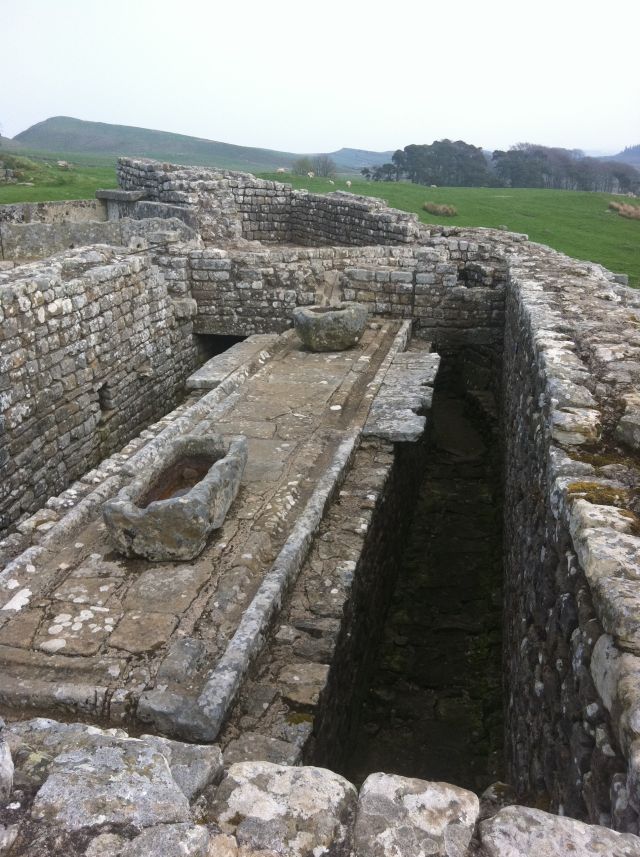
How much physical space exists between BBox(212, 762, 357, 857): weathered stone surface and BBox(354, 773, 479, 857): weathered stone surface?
0.06m

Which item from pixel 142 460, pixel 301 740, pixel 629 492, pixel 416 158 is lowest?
pixel 301 740

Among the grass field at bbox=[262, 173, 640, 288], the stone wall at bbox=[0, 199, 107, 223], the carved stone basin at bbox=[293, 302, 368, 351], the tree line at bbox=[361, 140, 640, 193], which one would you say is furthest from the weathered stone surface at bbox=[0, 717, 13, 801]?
the tree line at bbox=[361, 140, 640, 193]

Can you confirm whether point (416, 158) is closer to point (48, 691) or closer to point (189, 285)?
point (189, 285)

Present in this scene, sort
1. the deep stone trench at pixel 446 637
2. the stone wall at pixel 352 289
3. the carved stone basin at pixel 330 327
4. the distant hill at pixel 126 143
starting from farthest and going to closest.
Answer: the distant hill at pixel 126 143, the stone wall at pixel 352 289, the carved stone basin at pixel 330 327, the deep stone trench at pixel 446 637

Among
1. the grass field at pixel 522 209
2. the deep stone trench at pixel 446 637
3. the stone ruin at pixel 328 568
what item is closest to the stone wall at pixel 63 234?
the stone ruin at pixel 328 568

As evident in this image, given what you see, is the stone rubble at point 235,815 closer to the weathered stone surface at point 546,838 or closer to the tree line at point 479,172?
the weathered stone surface at point 546,838

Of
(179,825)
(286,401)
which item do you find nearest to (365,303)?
(286,401)

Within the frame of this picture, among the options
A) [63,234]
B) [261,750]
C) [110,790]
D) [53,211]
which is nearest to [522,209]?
[53,211]

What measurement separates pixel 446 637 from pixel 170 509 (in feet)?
9.91

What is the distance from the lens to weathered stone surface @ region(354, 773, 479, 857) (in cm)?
183

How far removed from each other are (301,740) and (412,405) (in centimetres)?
410

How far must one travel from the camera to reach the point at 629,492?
296 centimetres

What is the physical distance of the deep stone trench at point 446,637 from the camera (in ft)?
15.6

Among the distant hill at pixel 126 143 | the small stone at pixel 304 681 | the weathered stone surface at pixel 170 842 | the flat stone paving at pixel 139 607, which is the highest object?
the distant hill at pixel 126 143
